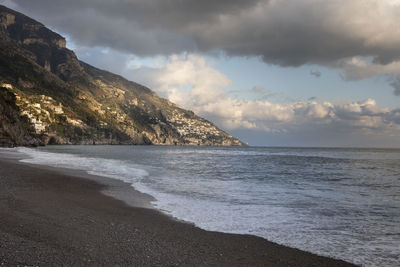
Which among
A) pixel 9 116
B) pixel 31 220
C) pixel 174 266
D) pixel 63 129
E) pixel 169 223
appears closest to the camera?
pixel 174 266

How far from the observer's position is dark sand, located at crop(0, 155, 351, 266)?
18.1 feet

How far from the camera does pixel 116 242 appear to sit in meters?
6.71

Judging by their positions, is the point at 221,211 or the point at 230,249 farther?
the point at 221,211

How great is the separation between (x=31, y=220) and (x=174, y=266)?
198 inches

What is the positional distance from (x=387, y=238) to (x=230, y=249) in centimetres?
552

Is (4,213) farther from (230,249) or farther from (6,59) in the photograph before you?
(6,59)

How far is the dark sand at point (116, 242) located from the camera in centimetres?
552

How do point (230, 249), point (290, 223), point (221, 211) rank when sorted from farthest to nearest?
point (221, 211) → point (290, 223) → point (230, 249)

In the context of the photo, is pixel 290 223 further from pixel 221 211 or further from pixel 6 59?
pixel 6 59

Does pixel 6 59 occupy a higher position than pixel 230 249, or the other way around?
pixel 6 59

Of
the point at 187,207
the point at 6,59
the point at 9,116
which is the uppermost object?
the point at 6,59

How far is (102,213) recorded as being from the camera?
1004 centimetres

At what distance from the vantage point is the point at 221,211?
12.0 meters

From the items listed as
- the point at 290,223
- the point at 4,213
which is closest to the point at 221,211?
the point at 290,223
